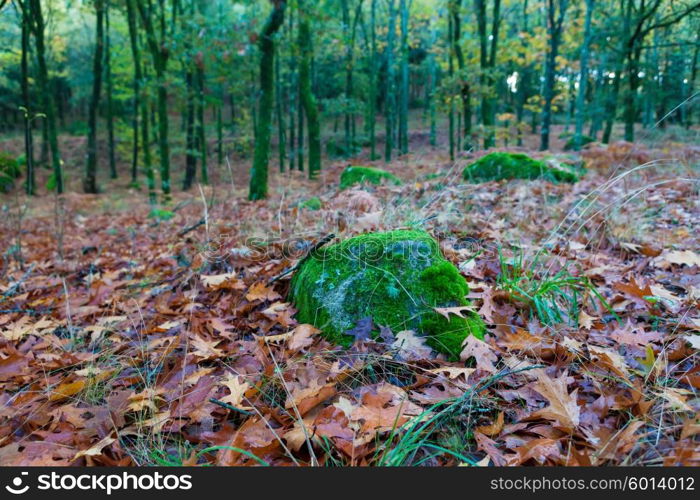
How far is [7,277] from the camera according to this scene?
3980 mm

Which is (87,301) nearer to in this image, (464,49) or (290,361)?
(290,361)

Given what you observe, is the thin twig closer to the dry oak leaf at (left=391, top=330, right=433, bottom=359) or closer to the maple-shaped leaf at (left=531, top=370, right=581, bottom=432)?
the dry oak leaf at (left=391, top=330, right=433, bottom=359)

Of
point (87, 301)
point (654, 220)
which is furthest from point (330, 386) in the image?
point (654, 220)

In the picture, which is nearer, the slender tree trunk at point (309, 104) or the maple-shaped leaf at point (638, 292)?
the maple-shaped leaf at point (638, 292)

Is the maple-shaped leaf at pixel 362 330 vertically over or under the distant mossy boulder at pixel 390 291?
under

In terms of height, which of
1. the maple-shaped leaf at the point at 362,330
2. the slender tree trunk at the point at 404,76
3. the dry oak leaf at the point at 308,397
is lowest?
the dry oak leaf at the point at 308,397

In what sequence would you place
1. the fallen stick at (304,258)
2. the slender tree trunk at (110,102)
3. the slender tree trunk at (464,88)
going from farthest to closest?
the slender tree trunk at (110,102) < the slender tree trunk at (464,88) < the fallen stick at (304,258)

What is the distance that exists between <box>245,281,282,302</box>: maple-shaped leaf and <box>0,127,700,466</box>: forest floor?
0.02m

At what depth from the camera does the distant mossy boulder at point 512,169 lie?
6.39m

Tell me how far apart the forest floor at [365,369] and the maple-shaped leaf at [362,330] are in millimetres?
61

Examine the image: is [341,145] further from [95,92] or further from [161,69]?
[161,69]

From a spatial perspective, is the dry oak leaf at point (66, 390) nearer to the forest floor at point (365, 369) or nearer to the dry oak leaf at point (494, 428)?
the forest floor at point (365, 369)

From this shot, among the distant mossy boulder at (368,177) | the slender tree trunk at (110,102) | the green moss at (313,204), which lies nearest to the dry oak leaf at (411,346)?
the green moss at (313,204)

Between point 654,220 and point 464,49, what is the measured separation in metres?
14.8
